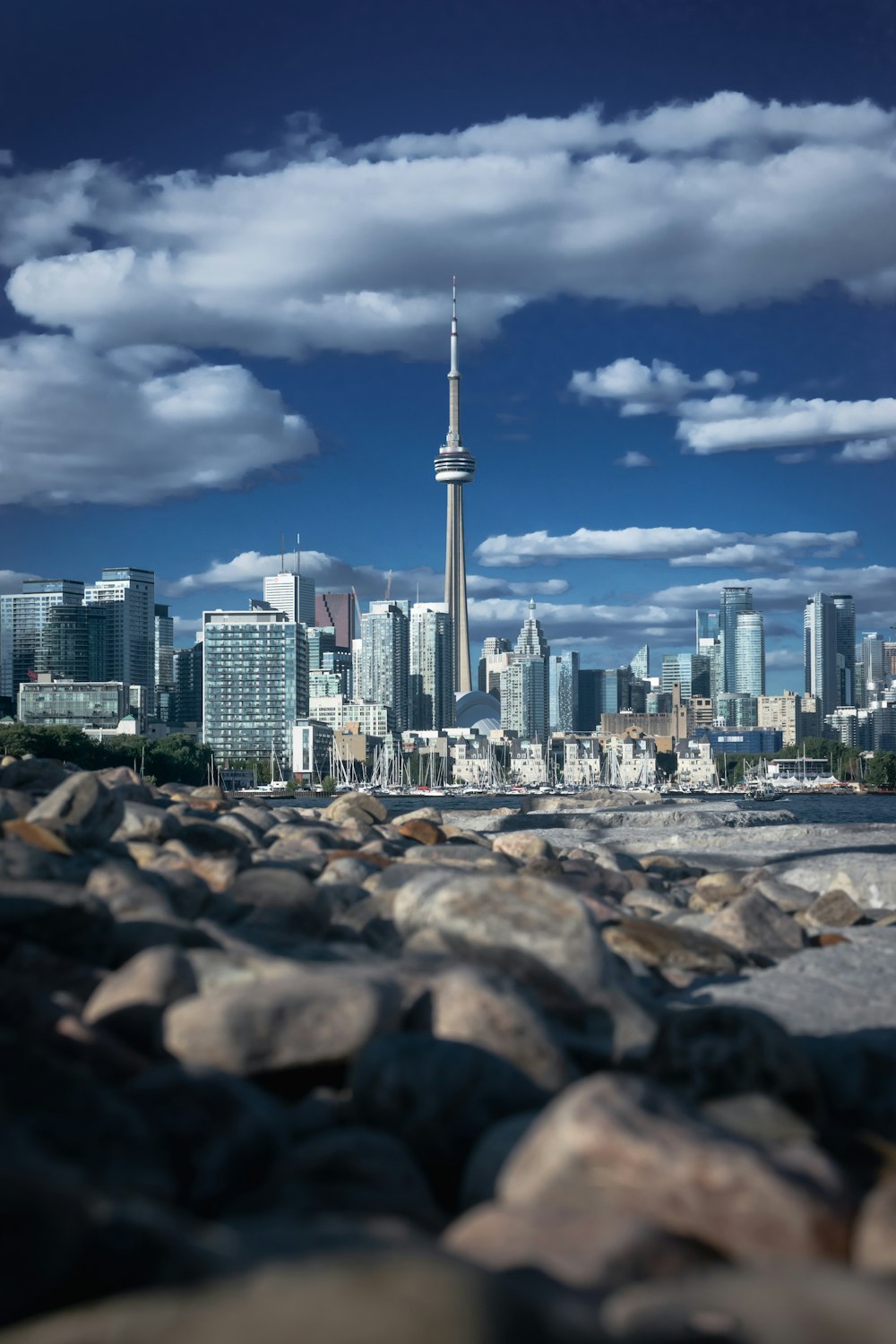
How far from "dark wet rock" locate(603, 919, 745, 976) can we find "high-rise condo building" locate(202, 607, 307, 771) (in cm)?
15189

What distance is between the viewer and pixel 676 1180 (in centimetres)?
308

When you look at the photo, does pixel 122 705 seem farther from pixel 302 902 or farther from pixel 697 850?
pixel 302 902

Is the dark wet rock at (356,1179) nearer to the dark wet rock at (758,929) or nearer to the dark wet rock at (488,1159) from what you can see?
the dark wet rock at (488,1159)

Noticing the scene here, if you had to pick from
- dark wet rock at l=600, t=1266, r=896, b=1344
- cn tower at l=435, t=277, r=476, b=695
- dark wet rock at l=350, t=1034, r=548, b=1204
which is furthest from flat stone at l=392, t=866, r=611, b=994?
cn tower at l=435, t=277, r=476, b=695

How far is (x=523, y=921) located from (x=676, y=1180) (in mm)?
2289

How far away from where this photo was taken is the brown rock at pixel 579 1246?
9.14 feet

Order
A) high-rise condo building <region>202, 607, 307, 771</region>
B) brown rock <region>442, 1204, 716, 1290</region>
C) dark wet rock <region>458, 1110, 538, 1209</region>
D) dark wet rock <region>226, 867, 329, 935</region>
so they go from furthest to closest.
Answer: high-rise condo building <region>202, 607, 307, 771</region>
dark wet rock <region>226, 867, 329, 935</region>
dark wet rock <region>458, 1110, 538, 1209</region>
brown rock <region>442, 1204, 716, 1290</region>

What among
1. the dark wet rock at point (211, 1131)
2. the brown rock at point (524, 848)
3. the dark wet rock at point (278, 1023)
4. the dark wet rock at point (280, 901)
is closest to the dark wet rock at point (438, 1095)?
the dark wet rock at point (278, 1023)

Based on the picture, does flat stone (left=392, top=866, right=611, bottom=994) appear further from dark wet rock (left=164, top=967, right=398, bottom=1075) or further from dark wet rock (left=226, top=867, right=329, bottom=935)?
dark wet rock (left=164, top=967, right=398, bottom=1075)

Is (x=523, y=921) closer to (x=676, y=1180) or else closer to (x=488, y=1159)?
(x=488, y=1159)

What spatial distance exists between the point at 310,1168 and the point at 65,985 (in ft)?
5.00

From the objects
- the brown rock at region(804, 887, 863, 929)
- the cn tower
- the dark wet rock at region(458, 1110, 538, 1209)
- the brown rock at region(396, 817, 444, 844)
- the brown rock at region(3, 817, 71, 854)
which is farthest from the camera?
the cn tower

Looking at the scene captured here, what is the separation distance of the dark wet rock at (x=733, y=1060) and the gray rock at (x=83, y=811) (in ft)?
13.7

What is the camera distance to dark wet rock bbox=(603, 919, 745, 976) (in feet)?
22.5
